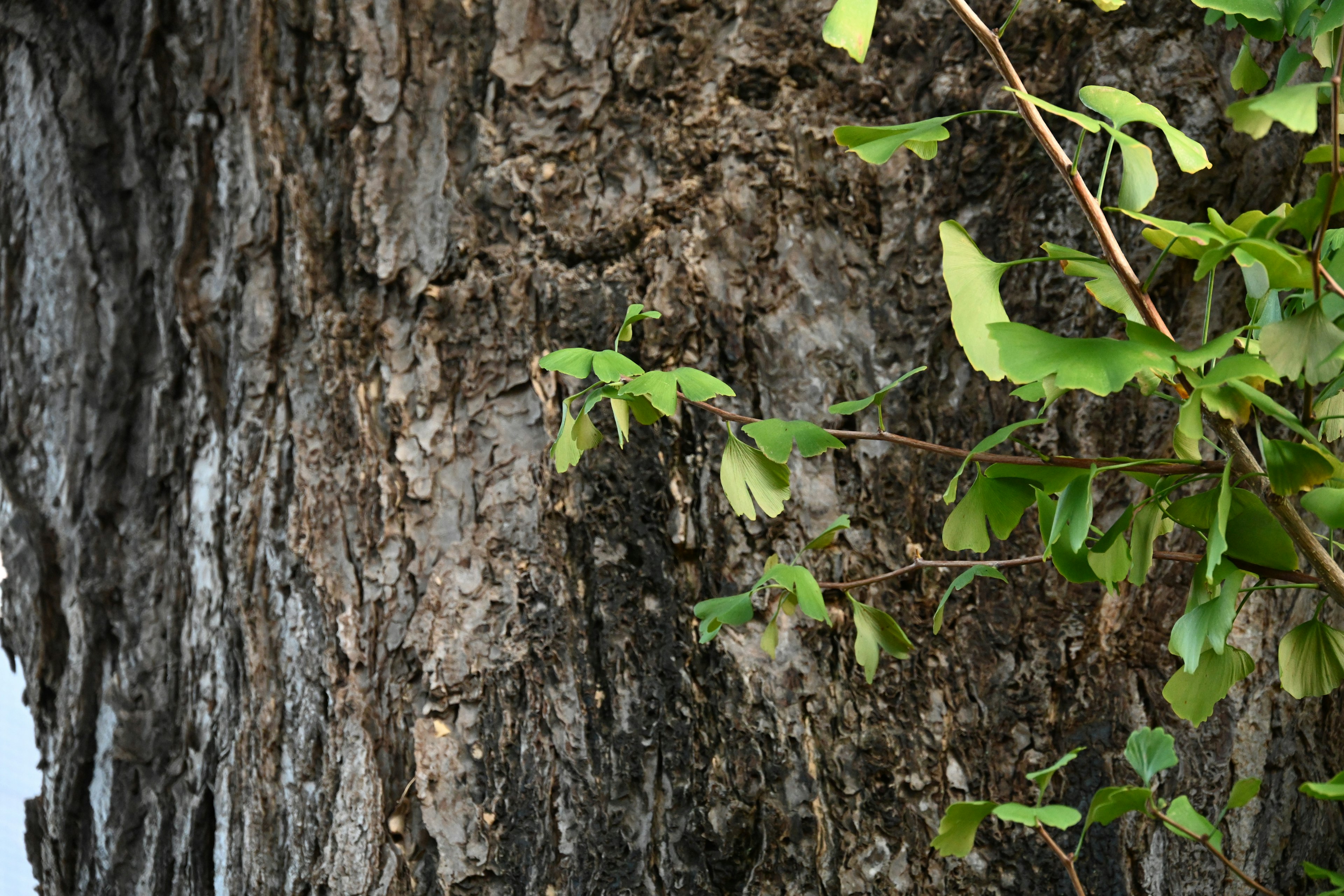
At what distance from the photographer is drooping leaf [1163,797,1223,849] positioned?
499 millimetres

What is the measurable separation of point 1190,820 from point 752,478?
0.31m

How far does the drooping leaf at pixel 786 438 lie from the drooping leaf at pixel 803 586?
63 millimetres

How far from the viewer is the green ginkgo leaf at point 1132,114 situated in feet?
1.32

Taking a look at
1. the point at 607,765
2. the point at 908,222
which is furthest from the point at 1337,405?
the point at 607,765

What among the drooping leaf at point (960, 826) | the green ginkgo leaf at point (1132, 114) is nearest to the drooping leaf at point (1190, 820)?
the drooping leaf at point (960, 826)

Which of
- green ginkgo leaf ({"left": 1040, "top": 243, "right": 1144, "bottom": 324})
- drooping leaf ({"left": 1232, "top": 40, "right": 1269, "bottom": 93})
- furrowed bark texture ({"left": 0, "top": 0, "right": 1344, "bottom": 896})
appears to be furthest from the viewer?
furrowed bark texture ({"left": 0, "top": 0, "right": 1344, "bottom": 896})

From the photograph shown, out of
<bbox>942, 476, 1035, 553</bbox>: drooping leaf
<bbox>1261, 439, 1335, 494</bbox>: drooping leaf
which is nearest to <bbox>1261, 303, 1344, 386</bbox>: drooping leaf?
<bbox>1261, 439, 1335, 494</bbox>: drooping leaf

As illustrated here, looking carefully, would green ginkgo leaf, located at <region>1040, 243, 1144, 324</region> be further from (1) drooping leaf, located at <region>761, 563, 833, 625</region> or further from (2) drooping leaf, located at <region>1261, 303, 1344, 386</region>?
(1) drooping leaf, located at <region>761, 563, 833, 625</region>

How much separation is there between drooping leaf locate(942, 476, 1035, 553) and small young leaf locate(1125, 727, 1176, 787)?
138mm

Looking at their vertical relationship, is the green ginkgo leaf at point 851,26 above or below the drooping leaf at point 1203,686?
above

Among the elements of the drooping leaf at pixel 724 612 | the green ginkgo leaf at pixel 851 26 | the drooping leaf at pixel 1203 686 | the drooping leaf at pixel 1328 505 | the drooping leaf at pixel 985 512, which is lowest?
the drooping leaf at pixel 1203 686

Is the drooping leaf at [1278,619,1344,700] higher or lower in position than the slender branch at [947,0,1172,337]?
lower

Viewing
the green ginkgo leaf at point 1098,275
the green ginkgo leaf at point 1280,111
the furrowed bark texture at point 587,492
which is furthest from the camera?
the furrowed bark texture at point 587,492

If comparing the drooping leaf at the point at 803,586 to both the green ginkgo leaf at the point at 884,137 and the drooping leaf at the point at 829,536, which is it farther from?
the green ginkgo leaf at the point at 884,137
